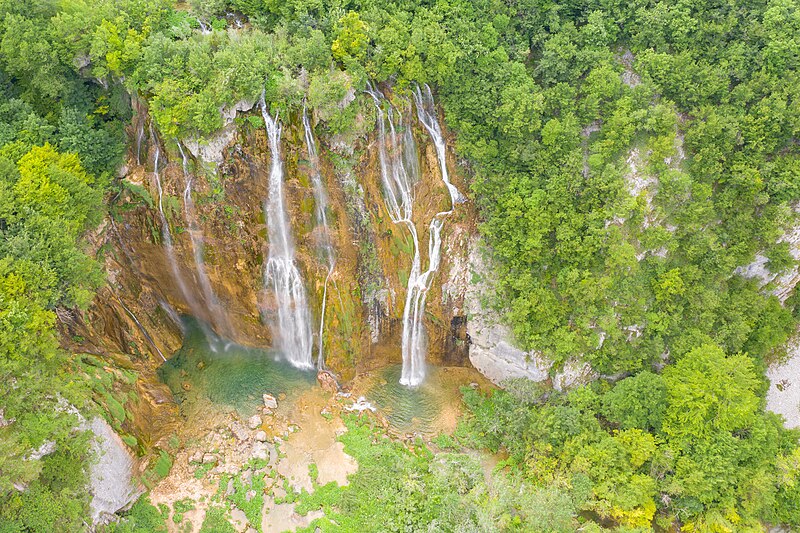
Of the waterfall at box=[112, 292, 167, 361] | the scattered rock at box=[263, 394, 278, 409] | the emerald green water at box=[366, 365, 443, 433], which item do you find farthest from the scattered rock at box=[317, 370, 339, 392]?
the waterfall at box=[112, 292, 167, 361]

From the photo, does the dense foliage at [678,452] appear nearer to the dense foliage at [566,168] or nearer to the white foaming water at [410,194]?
the dense foliage at [566,168]

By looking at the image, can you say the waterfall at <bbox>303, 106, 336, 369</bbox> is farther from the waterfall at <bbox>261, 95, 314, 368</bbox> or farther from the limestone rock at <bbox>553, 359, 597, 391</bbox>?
the limestone rock at <bbox>553, 359, 597, 391</bbox>

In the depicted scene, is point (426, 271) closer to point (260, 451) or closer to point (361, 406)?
point (361, 406)

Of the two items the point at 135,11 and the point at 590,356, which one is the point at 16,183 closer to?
the point at 135,11

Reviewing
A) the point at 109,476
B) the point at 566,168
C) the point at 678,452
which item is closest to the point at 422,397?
the point at 678,452

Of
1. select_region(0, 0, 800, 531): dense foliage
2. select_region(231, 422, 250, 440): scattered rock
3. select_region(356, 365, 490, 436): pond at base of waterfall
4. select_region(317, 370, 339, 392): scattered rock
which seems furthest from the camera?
select_region(317, 370, 339, 392): scattered rock

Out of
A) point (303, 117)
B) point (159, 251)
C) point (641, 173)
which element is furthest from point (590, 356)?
point (159, 251)

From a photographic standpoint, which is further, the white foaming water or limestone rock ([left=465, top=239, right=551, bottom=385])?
limestone rock ([left=465, top=239, right=551, bottom=385])
